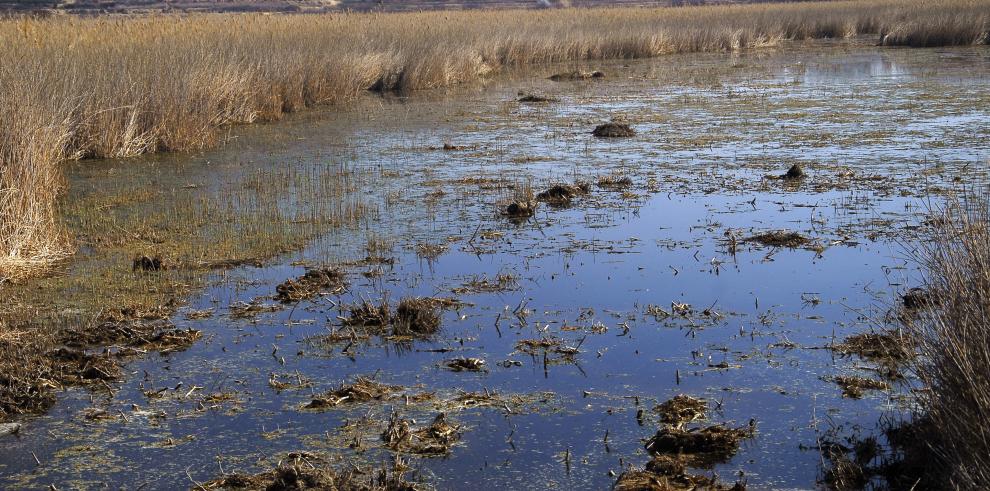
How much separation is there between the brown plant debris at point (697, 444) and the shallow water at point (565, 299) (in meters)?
0.06

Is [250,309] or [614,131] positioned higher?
[250,309]

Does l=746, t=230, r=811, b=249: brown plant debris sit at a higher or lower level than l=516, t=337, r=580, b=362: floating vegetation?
lower

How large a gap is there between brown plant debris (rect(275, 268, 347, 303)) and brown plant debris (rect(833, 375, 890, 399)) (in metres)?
2.83

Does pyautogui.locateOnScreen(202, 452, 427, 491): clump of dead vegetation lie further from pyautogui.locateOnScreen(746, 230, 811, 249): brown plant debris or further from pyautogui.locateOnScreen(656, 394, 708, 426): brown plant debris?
pyautogui.locateOnScreen(746, 230, 811, 249): brown plant debris

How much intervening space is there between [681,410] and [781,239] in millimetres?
3091

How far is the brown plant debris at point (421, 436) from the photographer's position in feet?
13.3

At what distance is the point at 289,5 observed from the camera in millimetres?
51438

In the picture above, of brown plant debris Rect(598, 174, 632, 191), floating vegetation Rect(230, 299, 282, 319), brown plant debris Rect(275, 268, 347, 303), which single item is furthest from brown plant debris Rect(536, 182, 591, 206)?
floating vegetation Rect(230, 299, 282, 319)

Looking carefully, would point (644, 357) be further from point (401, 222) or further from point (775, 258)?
point (401, 222)

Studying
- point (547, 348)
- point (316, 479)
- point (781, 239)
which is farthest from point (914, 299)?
point (316, 479)

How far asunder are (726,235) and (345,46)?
10.9m

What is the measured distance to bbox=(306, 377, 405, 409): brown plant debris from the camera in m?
4.52

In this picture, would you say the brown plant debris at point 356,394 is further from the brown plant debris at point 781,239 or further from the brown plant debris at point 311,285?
the brown plant debris at point 781,239

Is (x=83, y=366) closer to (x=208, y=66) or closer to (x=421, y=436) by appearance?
(x=421, y=436)
